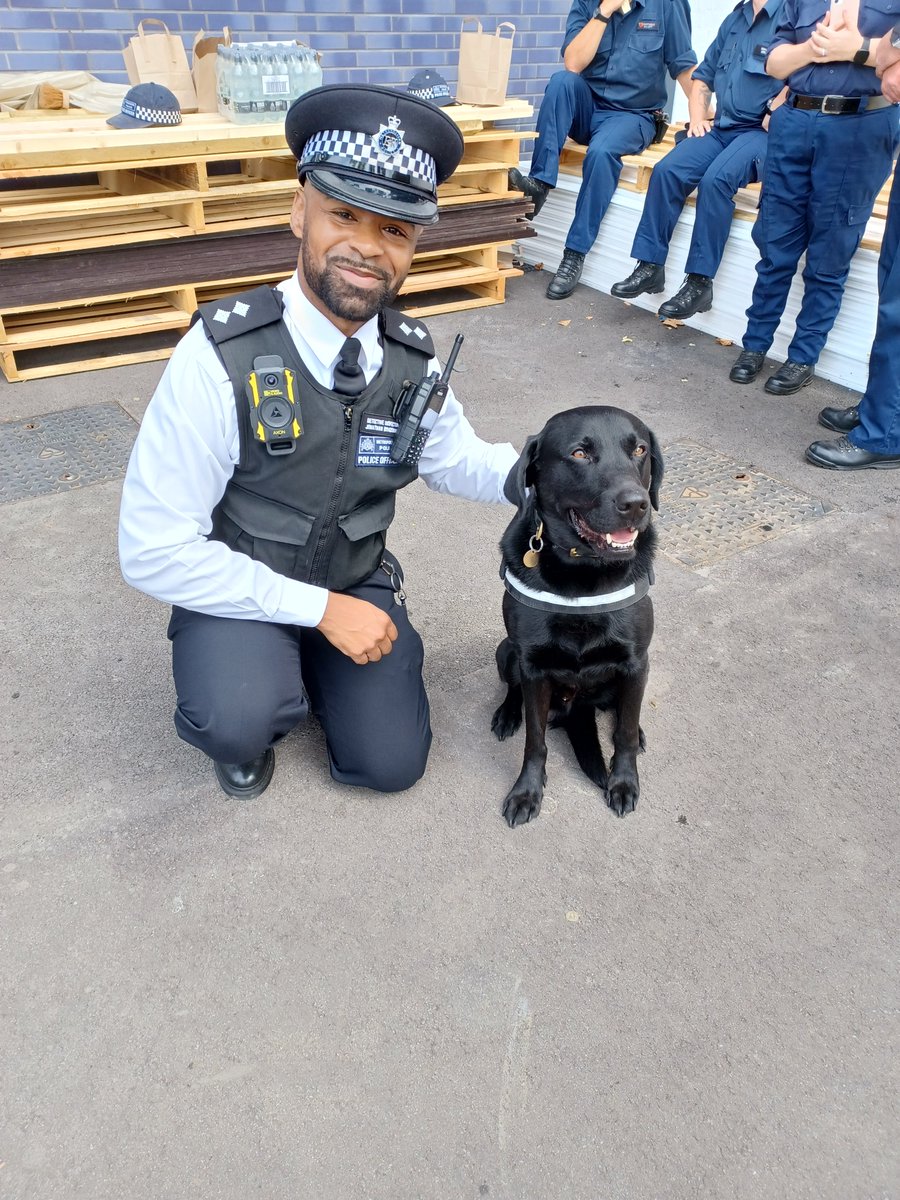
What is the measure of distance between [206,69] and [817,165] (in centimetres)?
315

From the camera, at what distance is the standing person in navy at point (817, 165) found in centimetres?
384

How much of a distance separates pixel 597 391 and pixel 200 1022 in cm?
362

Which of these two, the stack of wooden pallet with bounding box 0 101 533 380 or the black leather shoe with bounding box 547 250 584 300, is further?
the black leather shoe with bounding box 547 250 584 300

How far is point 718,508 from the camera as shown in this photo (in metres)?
3.58

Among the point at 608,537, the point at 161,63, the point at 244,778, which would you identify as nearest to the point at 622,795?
the point at 608,537

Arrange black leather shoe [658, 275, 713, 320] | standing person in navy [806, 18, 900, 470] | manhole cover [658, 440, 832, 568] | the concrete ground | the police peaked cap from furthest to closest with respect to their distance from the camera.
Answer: black leather shoe [658, 275, 713, 320], standing person in navy [806, 18, 900, 470], manhole cover [658, 440, 832, 568], the police peaked cap, the concrete ground

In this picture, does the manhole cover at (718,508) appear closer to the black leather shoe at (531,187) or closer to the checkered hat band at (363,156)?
the checkered hat band at (363,156)

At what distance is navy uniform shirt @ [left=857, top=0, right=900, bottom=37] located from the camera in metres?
3.57

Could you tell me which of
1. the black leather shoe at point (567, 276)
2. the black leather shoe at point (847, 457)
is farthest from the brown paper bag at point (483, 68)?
the black leather shoe at point (847, 457)

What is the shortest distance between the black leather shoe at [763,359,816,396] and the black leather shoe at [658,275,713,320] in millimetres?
723

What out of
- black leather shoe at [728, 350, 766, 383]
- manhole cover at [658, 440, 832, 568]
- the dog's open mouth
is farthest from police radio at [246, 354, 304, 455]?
black leather shoe at [728, 350, 766, 383]

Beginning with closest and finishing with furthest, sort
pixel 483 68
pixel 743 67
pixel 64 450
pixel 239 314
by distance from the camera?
pixel 239 314
pixel 64 450
pixel 743 67
pixel 483 68

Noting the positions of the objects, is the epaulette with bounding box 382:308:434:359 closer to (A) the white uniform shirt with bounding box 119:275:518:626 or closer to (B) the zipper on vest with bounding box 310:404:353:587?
(A) the white uniform shirt with bounding box 119:275:518:626

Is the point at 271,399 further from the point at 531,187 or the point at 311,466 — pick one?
the point at 531,187
